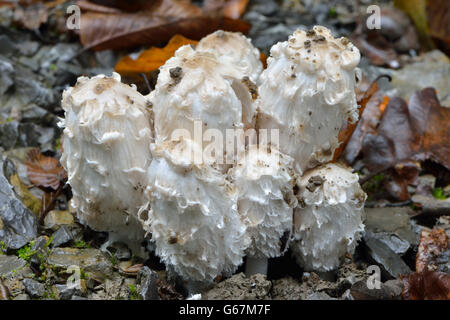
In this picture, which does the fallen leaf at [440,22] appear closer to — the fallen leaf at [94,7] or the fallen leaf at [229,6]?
the fallen leaf at [229,6]

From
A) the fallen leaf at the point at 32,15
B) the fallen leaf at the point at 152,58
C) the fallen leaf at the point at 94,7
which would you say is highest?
the fallen leaf at the point at 94,7

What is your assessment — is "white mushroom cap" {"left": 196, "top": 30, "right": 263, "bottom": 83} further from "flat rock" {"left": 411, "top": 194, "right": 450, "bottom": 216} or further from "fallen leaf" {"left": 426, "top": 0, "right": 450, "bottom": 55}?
"fallen leaf" {"left": 426, "top": 0, "right": 450, "bottom": 55}

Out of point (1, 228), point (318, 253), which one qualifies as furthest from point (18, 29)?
point (318, 253)

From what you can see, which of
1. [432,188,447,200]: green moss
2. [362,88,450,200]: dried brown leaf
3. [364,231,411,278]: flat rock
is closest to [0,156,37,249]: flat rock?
[364,231,411,278]: flat rock

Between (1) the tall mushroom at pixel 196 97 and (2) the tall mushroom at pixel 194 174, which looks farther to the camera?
(1) the tall mushroom at pixel 196 97

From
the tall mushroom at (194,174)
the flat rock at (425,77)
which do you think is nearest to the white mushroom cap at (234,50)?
the tall mushroom at (194,174)

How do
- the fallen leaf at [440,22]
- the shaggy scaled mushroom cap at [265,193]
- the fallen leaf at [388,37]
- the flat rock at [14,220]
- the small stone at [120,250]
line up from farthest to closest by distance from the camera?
the fallen leaf at [388,37] < the fallen leaf at [440,22] < the small stone at [120,250] < the flat rock at [14,220] < the shaggy scaled mushroom cap at [265,193]

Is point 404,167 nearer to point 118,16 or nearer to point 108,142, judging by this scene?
point 108,142

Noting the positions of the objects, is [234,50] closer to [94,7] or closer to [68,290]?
[68,290]
